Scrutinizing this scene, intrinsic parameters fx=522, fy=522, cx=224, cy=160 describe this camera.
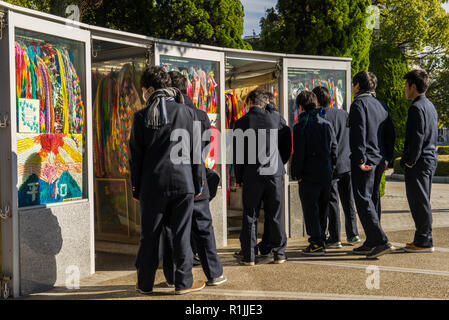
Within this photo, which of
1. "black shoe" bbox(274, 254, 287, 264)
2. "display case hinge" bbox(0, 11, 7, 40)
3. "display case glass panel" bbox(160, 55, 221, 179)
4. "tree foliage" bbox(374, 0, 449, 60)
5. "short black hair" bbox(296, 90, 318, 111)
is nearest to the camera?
"display case hinge" bbox(0, 11, 7, 40)

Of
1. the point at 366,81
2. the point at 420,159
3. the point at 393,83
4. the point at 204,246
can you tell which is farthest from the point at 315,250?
the point at 393,83

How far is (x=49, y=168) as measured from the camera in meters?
5.11

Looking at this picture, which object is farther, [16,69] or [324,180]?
[324,180]

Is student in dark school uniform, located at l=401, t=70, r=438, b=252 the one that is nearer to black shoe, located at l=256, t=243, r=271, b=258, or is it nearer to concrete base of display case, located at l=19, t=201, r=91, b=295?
black shoe, located at l=256, t=243, r=271, b=258

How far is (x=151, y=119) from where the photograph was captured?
173 inches

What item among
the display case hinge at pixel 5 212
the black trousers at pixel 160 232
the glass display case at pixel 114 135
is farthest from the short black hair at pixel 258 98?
the display case hinge at pixel 5 212

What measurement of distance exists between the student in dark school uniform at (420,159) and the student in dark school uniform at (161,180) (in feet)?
9.80

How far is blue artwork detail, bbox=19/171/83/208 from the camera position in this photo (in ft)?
15.9

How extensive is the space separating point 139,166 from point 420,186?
3.60 metres

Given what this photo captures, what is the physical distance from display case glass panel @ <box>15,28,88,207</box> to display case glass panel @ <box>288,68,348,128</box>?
129 inches

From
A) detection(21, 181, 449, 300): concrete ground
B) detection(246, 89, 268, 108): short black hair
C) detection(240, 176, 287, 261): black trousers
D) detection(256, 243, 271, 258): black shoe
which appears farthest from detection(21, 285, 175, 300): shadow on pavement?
detection(246, 89, 268, 108): short black hair

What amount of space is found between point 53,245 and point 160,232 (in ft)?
3.91
